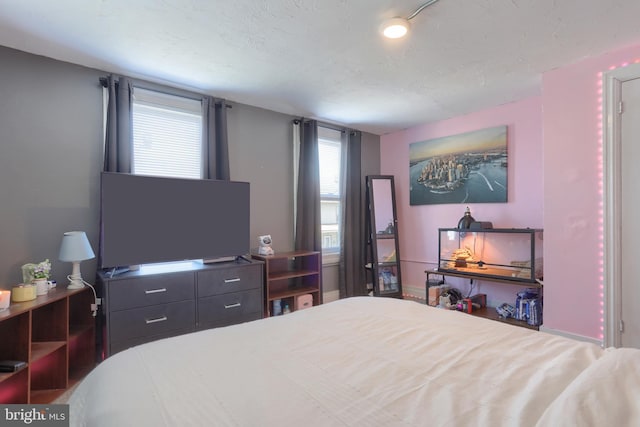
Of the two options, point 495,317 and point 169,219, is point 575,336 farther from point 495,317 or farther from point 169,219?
point 169,219

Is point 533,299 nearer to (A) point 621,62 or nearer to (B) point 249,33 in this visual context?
(A) point 621,62

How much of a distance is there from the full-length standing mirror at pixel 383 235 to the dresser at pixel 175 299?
1.88 m

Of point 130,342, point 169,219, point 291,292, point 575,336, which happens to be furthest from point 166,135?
point 575,336

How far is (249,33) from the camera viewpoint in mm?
2098

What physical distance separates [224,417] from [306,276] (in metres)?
2.82

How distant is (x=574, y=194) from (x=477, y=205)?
4.02ft

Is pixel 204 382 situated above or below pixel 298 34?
below

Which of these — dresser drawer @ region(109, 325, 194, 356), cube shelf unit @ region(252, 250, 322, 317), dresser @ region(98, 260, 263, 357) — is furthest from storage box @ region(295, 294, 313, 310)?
dresser drawer @ region(109, 325, 194, 356)

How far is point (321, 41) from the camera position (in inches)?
87.0

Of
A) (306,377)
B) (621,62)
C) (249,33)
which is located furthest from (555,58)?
(306,377)

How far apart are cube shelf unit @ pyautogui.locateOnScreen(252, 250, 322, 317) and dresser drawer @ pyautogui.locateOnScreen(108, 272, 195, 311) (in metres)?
0.80

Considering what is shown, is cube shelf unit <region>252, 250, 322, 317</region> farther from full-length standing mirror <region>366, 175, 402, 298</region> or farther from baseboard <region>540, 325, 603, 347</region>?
baseboard <region>540, 325, 603, 347</region>

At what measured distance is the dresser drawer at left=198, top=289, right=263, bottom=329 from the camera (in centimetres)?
265

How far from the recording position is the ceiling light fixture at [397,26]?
6.30ft
